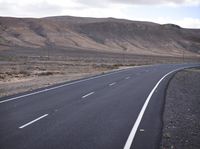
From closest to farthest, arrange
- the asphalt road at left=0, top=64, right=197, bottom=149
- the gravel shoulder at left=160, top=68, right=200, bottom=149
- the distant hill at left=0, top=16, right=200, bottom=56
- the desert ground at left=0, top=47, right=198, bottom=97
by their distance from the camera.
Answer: the asphalt road at left=0, top=64, right=197, bottom=149 < the gravel shoulder at left=160, top=68, right=200, bottom=149 < the desert ground at left=0, top=47, right=198, bottom=97 < the distant hill at left=0, top=16, right=200, bottom=56

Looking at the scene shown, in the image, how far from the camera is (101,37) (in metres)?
151

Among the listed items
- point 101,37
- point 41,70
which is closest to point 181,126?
point 41,70

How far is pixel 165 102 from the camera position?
16.9 meters

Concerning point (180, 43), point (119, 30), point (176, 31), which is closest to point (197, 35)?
point (176, 31)

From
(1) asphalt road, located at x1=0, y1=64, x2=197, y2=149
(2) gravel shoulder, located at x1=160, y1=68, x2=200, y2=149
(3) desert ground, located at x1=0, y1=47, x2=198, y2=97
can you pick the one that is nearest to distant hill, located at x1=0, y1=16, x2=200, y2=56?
(3) desert ground, located at x1=0, y1=47, x2=198, y2=97

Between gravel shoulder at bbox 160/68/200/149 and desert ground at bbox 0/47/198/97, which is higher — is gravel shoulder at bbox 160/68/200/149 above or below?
above

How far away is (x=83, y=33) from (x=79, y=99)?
138 meters

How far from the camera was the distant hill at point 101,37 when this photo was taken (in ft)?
429

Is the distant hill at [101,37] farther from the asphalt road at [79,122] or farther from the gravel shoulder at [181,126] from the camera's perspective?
the gravel shoulder at [181,126]

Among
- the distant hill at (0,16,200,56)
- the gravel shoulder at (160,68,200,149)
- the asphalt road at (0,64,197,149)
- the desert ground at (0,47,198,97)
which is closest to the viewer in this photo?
the asphalt road at (0,64,197,149)

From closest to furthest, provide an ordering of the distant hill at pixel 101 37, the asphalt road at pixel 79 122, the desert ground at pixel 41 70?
the asphalt road at pixel 79 122 → the desert ground at pixel 41 70 → the distant hill at pixel 101 37

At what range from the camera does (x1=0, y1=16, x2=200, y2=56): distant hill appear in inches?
5153

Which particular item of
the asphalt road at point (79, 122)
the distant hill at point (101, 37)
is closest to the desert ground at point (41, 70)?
the asphalt road at point (79, 122)

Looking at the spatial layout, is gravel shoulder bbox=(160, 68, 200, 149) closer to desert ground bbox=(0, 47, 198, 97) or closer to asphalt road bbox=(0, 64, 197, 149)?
asphalt road bbox=(0, 64, 197, 149)
